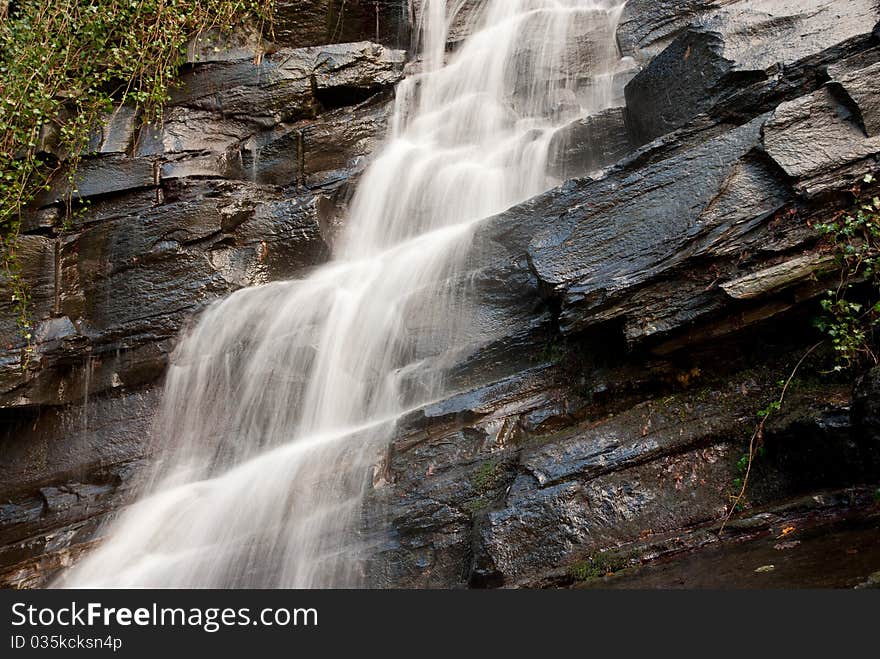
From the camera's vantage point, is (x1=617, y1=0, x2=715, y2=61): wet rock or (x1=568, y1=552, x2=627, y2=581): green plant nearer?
(x1=568, y1=552, x2=627, y2=581): green plant

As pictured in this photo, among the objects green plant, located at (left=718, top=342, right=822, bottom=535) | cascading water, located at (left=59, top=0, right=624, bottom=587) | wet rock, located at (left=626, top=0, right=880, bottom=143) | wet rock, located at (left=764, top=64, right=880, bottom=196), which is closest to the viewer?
green plant, located at (left=718, top=342, right=822, bottom=535)

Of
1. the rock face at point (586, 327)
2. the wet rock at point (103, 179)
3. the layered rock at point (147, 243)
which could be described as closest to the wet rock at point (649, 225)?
the rock face at point (586, 327)

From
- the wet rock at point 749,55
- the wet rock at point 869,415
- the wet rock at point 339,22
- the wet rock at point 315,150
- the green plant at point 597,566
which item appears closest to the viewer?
the wet rock at point 869,415

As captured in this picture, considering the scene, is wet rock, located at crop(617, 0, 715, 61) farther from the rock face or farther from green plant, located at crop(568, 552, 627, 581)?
green plant, located at crop(568, 552, 627, 581)

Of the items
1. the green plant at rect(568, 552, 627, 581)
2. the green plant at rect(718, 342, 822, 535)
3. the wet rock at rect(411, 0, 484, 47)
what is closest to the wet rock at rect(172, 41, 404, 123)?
the wet rock at rect(411, 0, 484, 47)

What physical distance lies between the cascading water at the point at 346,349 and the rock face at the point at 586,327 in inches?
14.5

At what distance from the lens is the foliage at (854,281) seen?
5145 millimetres

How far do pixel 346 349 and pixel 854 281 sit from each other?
455 cm

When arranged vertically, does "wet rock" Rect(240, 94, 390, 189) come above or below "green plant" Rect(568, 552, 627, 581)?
above

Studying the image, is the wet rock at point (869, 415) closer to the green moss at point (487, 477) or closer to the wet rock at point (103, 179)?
the green moss at point (487, 477)

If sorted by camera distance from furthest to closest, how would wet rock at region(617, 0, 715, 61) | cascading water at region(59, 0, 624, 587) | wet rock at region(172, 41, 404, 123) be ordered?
wet rock at region(172, 41, 404, 123)
wet rock at region(617, 0, 715, 61)
cascading water at region(59, 0, 624, 587)

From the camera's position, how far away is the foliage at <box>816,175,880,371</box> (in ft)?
16.9

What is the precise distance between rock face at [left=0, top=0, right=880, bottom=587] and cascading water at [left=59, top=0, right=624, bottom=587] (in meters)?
0.37

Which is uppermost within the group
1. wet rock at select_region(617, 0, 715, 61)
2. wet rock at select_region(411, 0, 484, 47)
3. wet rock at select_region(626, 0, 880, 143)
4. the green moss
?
wet rock at select_region(411, 0, 484, 47)
